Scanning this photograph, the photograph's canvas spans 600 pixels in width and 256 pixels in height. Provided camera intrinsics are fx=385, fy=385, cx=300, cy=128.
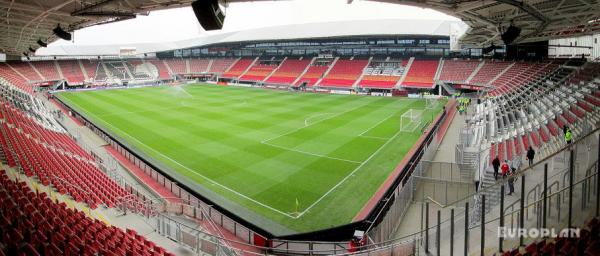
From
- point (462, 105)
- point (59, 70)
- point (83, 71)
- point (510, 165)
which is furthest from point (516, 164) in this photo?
point (83, 71)

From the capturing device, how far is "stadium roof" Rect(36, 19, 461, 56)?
170ft

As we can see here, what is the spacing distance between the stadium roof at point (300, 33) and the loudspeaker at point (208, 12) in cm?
3729

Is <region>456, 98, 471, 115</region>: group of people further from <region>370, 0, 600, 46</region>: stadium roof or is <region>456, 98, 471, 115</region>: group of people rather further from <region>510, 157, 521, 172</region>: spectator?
<region>510, 157, 521, 172</region>: spectator

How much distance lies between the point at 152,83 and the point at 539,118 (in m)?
61.1

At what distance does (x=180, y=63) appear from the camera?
265 feet

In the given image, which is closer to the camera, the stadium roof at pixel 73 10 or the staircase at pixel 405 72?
the stadium roof at pixel 73 10

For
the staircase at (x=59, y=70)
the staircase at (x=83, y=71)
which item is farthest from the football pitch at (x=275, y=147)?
the staircase at (x=83, y=71)

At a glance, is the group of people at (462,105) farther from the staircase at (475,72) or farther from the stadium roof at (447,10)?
the stadium roof at (447,10)

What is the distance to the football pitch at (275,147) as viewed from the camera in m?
14.6

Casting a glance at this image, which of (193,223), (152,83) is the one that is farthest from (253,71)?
(193,223)

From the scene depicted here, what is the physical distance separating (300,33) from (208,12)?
5347cm

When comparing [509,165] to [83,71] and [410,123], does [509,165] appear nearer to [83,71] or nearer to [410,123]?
[410,123]

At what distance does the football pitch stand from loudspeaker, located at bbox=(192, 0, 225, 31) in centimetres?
664

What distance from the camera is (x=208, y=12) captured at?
32.5 ft
